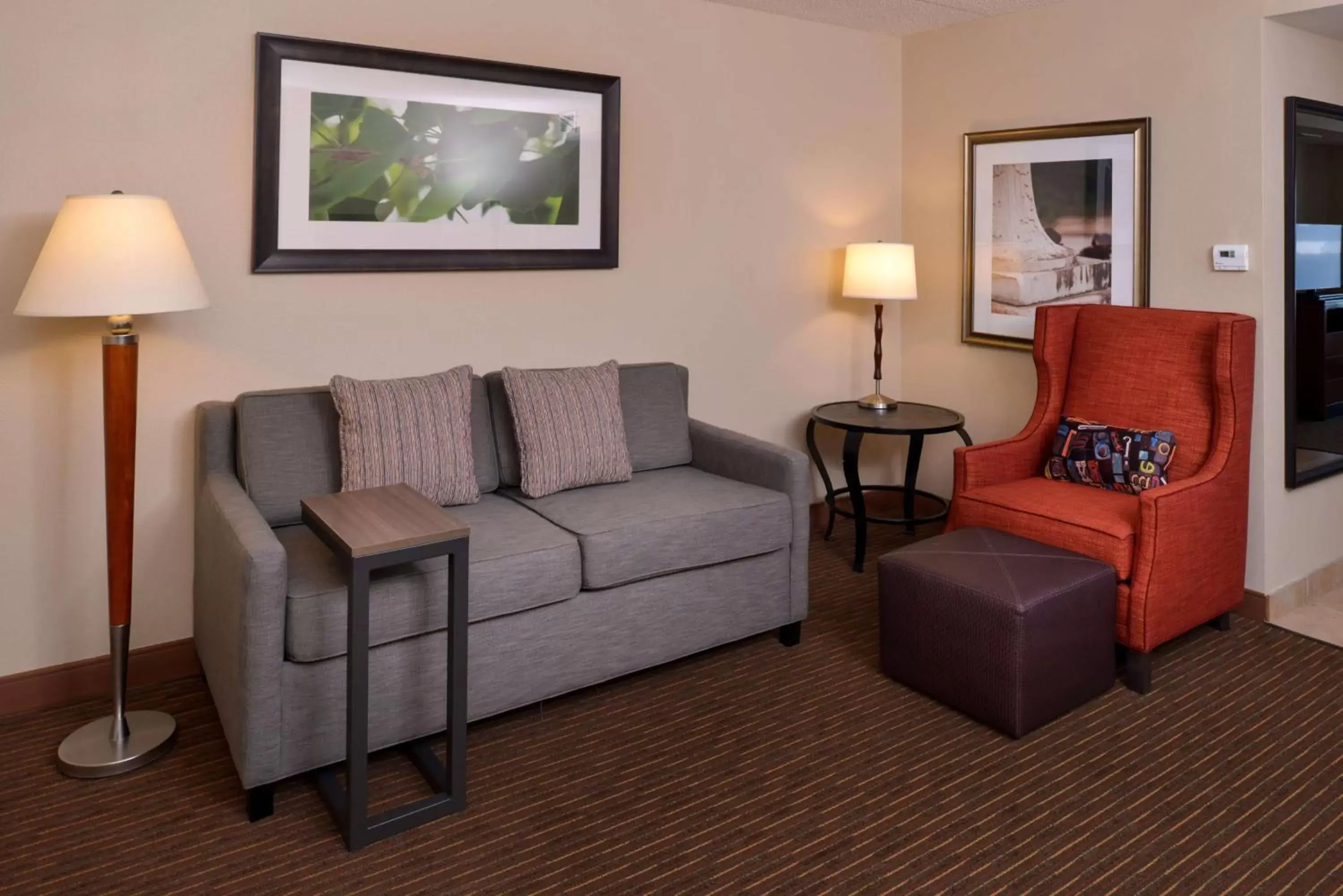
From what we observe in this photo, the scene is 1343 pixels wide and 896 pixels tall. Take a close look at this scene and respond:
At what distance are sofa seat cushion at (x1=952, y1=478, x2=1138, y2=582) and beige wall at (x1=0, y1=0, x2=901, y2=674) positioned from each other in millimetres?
1166

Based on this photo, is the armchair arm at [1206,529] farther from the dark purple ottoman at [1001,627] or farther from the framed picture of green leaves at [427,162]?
the framed picture of green leaves at [427,162]

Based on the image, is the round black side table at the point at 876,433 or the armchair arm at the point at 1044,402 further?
the round black side table at the point at 876,433

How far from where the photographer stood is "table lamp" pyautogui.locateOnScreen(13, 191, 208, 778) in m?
2.25

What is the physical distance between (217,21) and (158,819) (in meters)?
2.14

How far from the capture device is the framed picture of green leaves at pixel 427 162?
2908 mm

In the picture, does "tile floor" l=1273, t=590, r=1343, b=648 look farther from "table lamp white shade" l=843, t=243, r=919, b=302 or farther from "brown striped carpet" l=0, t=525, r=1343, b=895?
"table lamp white shade" l=843, t=243, r=919, b=302

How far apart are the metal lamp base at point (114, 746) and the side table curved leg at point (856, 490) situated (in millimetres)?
2455

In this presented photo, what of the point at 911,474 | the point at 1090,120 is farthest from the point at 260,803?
the point at 1090,120

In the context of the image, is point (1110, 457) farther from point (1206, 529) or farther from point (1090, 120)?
point (1090, 120)

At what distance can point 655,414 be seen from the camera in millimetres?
3506

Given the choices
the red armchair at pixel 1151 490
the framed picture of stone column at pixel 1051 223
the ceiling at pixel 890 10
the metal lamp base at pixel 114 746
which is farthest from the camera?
the ceiling at pixel 890 10

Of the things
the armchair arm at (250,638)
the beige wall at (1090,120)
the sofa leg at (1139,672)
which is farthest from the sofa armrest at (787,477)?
the armchair arm at (250,638)

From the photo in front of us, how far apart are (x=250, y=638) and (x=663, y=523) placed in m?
1.15

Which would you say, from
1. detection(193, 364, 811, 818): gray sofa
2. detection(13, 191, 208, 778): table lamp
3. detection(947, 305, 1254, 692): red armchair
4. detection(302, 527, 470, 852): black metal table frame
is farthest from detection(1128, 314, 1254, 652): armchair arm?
detection(13, 191, 208, 778): table lamp
